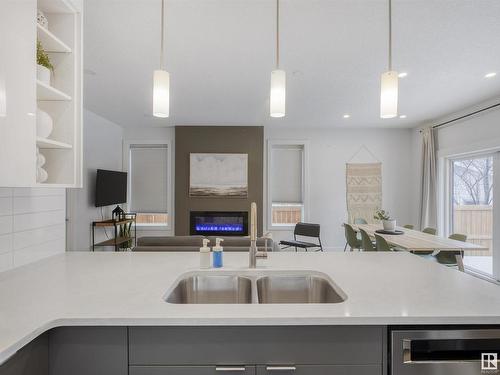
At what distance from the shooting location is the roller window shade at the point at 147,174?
19.1ft

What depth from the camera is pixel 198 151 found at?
220 inches

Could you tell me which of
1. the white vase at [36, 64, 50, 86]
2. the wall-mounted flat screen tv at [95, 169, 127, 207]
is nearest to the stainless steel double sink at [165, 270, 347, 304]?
the white vase at [36, 64, 50, 86]

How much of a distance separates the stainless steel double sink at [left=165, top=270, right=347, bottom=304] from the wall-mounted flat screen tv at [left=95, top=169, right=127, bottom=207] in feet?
12.4

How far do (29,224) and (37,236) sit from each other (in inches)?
3.8

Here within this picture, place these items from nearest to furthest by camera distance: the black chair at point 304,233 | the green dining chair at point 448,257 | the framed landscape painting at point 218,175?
the green dining chair at point 448,257 → the black chair at point 304,233 → the framed landscape painting at point 218,175

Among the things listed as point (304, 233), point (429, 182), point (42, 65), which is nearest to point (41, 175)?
point (42, 65)

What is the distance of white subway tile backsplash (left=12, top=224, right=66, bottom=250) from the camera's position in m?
1.45

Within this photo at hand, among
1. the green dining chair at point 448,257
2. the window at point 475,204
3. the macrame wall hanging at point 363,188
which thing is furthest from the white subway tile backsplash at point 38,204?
the macrame wall hanging at point 363,188

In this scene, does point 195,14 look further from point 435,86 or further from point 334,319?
point 435,86

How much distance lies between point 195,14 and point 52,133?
1287mm

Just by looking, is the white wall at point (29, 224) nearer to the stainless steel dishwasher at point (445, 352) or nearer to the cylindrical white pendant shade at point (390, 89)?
the stainless steel dishwasher at point (445, 352)

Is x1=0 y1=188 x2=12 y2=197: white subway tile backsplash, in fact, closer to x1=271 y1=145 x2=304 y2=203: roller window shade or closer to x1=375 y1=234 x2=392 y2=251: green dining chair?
x1=375 y1=234 x2=392 y2=251: green dining chair

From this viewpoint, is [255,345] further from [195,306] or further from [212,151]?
[212,151]

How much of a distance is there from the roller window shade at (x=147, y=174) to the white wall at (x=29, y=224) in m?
4.07
